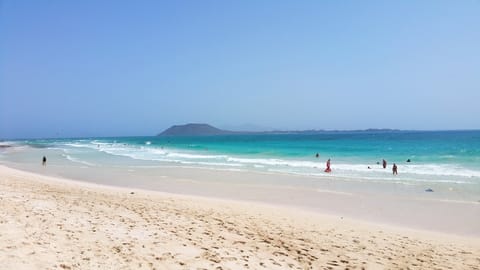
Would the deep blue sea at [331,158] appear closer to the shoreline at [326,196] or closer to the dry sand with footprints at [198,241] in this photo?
the shoreline at [326,196]

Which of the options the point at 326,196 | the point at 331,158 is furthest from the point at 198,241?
the point at 331,158

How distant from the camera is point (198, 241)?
7.05 metres

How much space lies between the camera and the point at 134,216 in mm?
9016

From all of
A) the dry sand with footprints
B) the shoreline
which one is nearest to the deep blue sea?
the shoreline

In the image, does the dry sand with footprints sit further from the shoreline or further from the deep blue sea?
the deep blue sea

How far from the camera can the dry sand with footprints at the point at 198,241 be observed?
19.0 ft

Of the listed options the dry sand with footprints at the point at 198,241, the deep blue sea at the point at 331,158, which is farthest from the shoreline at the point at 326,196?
the deep blue sea at the point at 331,158

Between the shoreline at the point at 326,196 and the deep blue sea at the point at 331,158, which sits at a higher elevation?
the deep blue sea at the point at 331,158

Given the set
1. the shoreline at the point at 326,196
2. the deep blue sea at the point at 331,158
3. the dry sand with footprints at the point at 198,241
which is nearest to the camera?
the dry sand with footprints at the point at 198,241

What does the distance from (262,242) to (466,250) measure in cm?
430

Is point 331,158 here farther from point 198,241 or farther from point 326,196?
point 198,241

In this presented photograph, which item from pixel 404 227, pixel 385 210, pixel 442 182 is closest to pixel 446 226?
pixel 404 227

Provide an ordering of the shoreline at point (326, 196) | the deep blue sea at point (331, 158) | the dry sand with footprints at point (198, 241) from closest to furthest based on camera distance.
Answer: the dry sand with footprints at point (198, 241) → the shoreline at point (326, 196) → the deep blue sea at point (331, 158)

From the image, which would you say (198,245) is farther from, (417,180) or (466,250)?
(417,180)
